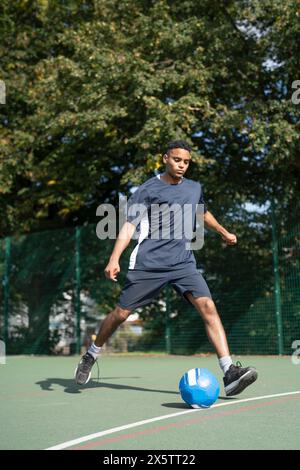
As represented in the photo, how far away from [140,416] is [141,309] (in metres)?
9.47

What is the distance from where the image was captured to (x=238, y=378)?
19.9 ft

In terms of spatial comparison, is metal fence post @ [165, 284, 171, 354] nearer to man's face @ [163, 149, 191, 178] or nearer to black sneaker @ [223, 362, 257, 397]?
man's face @ [163, 149, 191, 178]

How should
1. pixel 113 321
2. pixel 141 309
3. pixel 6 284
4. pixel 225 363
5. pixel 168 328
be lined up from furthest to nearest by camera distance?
pixel 6 284 < pixel 141 309 < pixel 168 328 < pixel 113 321 < pixel 225 363

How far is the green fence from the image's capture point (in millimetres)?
13242

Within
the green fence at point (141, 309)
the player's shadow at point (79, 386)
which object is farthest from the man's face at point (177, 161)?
the green fence at point (141, 309)

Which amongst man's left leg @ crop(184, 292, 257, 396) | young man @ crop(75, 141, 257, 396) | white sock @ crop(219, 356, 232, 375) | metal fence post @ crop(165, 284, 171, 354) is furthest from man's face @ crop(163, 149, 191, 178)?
metal fence post @ crop(165, 284, 171, 354)

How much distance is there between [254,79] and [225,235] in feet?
30.8

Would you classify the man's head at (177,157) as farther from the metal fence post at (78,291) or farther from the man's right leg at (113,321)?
the metal fence post at (78,291)

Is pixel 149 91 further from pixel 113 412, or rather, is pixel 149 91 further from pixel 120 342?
pixel 113 412

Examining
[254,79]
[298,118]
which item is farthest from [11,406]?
[254,79]

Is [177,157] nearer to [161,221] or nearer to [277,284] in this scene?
[161,221]

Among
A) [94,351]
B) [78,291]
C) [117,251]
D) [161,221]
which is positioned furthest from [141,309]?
[117,251]

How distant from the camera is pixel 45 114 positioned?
16.5 metres

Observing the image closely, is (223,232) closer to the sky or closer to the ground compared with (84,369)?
closer to the sky
